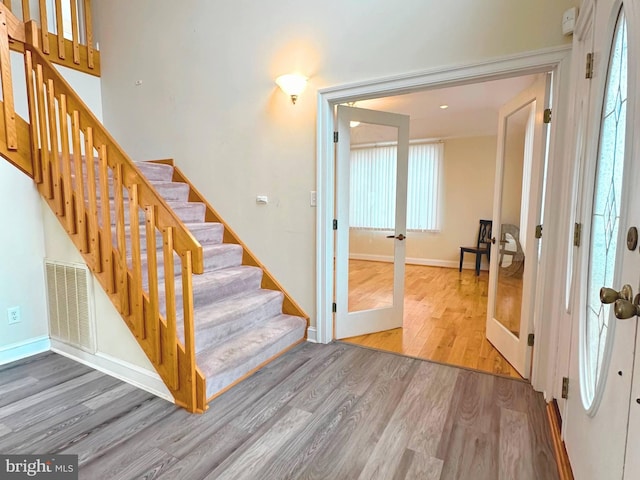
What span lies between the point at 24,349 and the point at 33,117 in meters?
1.79

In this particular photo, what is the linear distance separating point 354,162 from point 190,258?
1693 millimetres

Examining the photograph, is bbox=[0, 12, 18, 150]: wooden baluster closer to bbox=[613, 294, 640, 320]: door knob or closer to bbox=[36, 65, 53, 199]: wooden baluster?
bbox=[36, 65, 53, 199]: wooden baluster

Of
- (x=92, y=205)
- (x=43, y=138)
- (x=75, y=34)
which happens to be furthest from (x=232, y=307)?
(x=75, y=34)

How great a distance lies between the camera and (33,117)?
8.12 ft

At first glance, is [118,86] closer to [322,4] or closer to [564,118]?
[322,4]

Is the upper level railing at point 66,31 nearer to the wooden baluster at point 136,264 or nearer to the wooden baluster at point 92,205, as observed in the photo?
the wooden baluster at point 92,205

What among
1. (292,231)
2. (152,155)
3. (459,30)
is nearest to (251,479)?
(292,231)

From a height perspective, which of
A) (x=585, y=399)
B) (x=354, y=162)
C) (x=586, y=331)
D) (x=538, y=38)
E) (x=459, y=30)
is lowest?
(x=585, y=399)

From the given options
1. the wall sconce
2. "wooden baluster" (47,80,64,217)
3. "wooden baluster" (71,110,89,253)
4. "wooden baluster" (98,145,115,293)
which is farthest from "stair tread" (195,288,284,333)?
the wall sconce

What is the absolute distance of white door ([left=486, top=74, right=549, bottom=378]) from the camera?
2.30 meters

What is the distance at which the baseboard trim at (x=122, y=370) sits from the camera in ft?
7.05

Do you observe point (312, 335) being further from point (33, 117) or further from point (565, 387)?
point (33, 117)

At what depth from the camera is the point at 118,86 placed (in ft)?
13.3

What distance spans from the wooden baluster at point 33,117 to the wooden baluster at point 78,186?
0.43m
